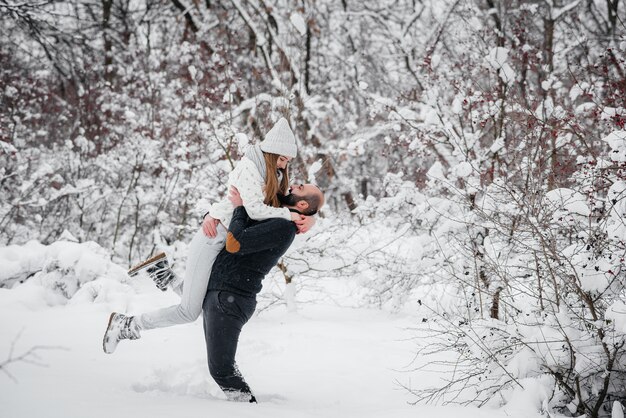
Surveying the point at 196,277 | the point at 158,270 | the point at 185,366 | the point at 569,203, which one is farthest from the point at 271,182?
the point at 569,203

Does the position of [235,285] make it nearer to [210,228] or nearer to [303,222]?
[210,228]

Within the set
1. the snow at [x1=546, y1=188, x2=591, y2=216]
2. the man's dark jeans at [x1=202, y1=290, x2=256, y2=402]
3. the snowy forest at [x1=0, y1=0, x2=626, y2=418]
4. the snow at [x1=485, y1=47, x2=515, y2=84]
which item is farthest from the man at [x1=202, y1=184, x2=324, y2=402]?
the snow at [x1=485, y1=47, x2=515, y2=84]

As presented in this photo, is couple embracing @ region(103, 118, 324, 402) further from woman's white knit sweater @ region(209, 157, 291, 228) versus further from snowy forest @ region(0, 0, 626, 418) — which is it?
snowy forest @ region(0, 0, 626, 418)

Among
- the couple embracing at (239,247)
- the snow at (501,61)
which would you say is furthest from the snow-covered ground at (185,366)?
the snow at (501,61)

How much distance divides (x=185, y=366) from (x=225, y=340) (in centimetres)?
88

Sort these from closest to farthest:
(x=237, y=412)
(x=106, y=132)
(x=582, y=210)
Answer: (x=237, y=412) < (x=582, y=210) < (x=106, y=132)

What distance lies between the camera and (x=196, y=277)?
2869 mm

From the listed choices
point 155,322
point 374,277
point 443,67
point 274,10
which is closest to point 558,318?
point 155,322

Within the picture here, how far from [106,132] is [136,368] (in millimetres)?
7588

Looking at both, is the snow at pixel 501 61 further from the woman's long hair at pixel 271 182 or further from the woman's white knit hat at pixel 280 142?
the woman's long hair at pixel 271 182

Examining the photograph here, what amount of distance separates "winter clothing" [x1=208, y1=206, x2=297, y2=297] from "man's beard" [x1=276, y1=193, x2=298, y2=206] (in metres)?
0.18

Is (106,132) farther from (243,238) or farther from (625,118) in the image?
(625,118)

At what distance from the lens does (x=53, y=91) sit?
1083cm

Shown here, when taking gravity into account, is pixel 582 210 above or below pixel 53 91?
below
